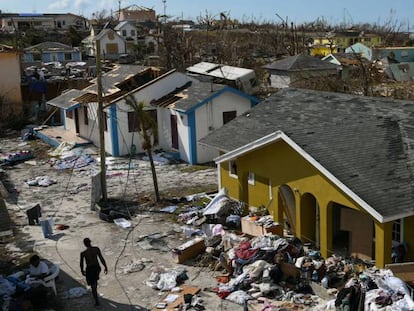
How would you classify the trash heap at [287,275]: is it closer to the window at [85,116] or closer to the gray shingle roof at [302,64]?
the window at [85,116]

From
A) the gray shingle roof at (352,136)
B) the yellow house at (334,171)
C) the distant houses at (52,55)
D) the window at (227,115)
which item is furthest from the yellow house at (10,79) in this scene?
the distant houses at (52,55)

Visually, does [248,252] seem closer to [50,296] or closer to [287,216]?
[287,216]

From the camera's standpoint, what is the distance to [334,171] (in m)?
13.5

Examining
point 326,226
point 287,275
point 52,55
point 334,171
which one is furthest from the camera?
point 52,55

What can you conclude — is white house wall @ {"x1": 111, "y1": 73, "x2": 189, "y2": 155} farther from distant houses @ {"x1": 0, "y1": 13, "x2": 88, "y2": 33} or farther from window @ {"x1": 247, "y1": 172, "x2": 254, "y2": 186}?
distant houses @ {"x1": 0, "y1": 13, "x2": 88, "y2": 33}

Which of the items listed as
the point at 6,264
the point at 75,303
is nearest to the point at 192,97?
the point at 6,264

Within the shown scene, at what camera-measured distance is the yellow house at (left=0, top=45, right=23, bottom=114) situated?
127 ft

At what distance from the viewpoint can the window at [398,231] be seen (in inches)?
529

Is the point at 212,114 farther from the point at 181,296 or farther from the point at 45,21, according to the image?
the point at 45,21

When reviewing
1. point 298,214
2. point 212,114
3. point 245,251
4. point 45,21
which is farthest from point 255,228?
point 45,21

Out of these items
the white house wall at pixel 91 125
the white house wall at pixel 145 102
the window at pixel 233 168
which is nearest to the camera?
the window at pixel 233 168

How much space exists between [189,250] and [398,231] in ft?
17.3

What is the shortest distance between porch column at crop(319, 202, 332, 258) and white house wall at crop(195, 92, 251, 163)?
11719 mm

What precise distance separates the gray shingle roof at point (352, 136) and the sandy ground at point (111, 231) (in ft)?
11.9
